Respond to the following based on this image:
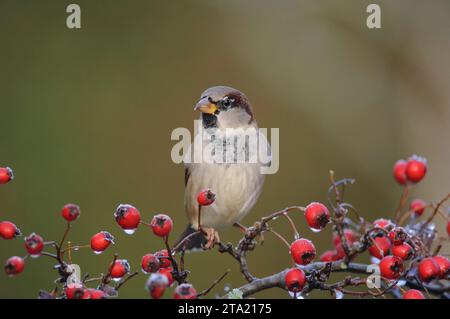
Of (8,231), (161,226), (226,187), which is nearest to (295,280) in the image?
(161,226)

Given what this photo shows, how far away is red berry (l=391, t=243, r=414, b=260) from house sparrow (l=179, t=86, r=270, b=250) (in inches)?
36.7

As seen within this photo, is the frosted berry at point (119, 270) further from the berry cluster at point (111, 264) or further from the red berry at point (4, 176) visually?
the red berry at point (4, 176)

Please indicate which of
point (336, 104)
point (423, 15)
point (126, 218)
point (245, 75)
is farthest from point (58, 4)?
point (126, 218)

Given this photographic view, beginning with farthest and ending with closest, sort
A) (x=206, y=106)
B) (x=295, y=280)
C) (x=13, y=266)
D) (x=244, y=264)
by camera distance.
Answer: (x=206, y=106)
(x=244, y=264)
(x=295, y=280)
(x=13, y=266)

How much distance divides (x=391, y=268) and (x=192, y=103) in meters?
2.82

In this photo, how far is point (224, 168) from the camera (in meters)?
2.44

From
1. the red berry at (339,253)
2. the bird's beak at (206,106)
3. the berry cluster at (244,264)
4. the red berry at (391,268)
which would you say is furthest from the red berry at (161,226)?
the bird's beak at (206,106)

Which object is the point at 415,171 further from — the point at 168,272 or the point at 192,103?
the point at 192,103

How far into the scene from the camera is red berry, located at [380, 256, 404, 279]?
148cm

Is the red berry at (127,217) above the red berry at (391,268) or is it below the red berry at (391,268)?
above

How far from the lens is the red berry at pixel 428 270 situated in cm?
147

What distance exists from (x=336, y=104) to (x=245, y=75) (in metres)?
0.79

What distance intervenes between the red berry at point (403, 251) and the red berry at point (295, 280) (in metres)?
0.27

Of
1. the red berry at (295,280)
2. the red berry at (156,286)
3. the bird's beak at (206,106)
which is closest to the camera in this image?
the red berry at (156,286)
